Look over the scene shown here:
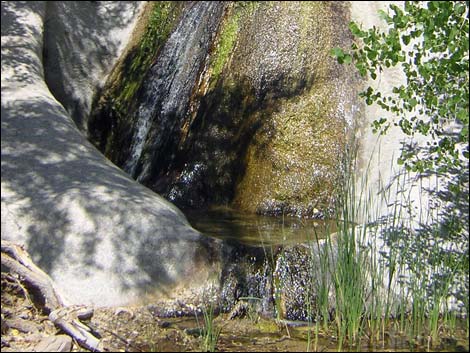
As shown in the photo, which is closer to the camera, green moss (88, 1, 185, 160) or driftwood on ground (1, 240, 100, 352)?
driftwood on ground (1, 240, 100, 352)

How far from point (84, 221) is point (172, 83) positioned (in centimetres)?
411

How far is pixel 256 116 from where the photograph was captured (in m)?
8.48

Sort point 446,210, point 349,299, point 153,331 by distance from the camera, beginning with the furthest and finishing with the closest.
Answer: point 446,210 < point 153,331 < point 349,299

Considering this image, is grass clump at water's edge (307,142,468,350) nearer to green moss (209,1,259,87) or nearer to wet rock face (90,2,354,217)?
wet rock face (90,2,354,217)

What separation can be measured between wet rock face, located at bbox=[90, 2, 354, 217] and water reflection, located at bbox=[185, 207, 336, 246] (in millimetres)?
241

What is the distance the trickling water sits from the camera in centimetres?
930

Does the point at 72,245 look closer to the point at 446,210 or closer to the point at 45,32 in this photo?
the point at 446,210

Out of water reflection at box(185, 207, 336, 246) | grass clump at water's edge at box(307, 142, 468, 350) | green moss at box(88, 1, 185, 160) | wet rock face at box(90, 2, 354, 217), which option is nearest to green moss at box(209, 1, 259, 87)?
wet rock face at box(90, 2, 354, 217)

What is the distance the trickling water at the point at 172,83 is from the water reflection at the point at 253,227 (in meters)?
1.53

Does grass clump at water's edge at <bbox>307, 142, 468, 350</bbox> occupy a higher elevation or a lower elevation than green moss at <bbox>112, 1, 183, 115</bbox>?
lower

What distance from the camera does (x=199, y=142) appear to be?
8672mm

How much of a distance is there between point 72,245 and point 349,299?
218 cm

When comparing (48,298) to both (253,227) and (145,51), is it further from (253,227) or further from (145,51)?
(145,51)

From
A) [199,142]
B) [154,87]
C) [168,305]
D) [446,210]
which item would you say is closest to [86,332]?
[168,305]
